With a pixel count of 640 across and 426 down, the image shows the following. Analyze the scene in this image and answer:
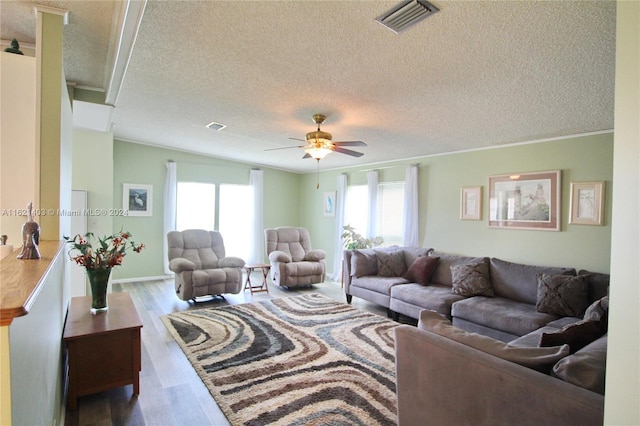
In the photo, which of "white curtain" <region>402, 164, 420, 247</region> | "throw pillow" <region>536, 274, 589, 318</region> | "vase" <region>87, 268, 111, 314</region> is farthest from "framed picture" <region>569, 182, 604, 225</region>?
"vase" <region>87, 268, 111, 314</region>

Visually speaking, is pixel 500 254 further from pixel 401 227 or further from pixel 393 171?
pixel 393 171

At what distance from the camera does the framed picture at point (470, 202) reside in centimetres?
454

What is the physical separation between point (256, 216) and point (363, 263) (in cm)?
336

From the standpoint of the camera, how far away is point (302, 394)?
254 centimetres

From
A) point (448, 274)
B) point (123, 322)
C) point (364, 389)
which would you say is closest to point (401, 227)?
point (448, 274)

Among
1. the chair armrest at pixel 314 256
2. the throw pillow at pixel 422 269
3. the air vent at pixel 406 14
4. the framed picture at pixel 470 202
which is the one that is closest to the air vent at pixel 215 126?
the chair armrest at pixel 314 256

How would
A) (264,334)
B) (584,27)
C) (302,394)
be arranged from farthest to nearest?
(264,334), (302,394), (584,27)

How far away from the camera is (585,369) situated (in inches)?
51.9

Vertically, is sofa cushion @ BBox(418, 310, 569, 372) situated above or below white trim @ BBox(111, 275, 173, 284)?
above

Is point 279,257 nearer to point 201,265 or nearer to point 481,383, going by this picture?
point 201,265

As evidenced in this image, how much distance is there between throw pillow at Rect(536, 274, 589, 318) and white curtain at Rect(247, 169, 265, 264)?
549 centimetres

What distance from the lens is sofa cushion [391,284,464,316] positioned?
380 cm

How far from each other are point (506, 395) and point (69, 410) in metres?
2.73

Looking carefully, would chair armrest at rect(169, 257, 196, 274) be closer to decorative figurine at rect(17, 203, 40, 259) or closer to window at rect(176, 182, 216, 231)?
window at rect(176, 182, 216, 231)
